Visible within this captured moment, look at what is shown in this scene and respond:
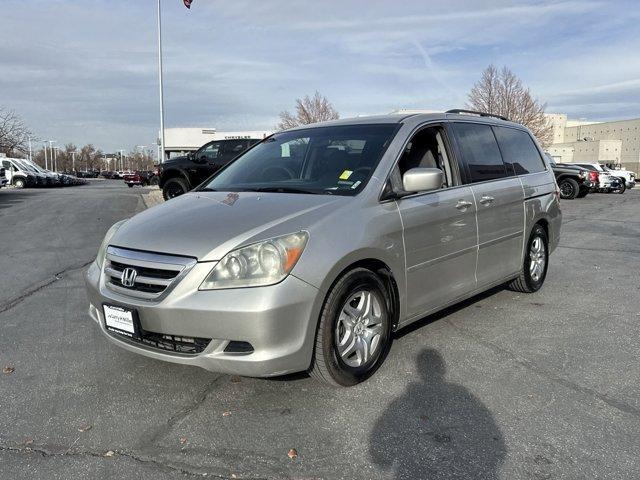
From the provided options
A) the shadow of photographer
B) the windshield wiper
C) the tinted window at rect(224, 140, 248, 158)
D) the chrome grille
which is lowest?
the shadow of photographer

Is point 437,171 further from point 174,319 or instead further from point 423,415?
point 174,319

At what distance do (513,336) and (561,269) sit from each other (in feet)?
11.1

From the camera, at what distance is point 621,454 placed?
2764 mm

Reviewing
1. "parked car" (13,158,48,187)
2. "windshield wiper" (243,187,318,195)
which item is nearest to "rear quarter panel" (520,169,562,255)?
"windshield wiper" (243,187,318,195)

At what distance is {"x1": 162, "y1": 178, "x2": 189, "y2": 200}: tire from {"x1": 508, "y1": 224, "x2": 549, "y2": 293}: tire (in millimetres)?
10436

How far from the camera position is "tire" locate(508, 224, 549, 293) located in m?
5.67

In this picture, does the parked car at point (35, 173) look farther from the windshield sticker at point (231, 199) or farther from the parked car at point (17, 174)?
the windshield sticker at point (231, 199)

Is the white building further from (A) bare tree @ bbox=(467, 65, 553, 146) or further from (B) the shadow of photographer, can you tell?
(B) the shadow of photographer

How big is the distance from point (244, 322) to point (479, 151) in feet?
9.95

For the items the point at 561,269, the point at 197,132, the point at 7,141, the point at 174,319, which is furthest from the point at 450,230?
the point at 197,132

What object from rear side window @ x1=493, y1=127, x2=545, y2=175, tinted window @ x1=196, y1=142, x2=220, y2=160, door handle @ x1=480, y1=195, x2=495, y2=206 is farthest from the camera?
tinted window @ x1=196, y1=142, x2=220, y2=160

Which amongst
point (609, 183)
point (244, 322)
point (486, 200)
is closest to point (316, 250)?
point (244, 322)

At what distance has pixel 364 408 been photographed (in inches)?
128

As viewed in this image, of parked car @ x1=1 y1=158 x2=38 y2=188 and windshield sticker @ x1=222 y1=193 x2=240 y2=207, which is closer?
windshield sticker @ x1=222 y1=193 x2=240 y2=207
